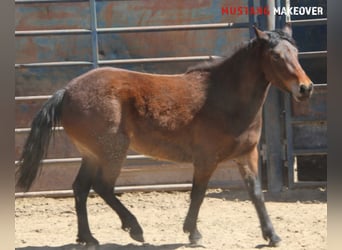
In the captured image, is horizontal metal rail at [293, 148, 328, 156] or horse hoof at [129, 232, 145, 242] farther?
horizontal metal rail at [293, 148, 328, 156]

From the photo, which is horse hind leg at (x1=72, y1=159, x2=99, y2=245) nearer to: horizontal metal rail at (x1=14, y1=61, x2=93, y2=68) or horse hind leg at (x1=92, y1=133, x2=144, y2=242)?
horse hind leg at (x1=92, y1=133, x2=144, y2=242)

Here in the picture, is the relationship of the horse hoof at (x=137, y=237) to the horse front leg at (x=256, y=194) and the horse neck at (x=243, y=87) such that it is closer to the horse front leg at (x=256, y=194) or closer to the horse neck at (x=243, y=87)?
the horse front leg at (x=256, y=194)

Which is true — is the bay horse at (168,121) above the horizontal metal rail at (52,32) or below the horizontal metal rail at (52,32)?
below

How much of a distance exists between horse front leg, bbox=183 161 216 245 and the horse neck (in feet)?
1.68

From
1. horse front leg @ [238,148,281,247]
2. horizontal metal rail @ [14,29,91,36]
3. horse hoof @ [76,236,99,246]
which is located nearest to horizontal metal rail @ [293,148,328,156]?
horse front leg @ [238,148,281,247]

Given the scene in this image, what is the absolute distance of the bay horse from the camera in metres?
5.05

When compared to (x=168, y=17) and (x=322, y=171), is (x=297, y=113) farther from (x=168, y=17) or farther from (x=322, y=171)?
(x=168, y=17)

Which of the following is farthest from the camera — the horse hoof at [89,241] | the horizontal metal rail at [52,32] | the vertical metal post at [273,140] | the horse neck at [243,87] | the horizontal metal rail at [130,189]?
the vertical metal post at [273,140]

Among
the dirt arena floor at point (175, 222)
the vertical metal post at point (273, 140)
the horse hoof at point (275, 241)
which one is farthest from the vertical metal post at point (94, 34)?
the horse hoof at point (275, 241)

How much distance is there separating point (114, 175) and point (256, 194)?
4.02ft

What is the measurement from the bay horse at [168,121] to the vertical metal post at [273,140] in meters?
1.70

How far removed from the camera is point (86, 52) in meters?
7.06

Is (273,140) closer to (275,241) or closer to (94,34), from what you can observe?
(275,241)

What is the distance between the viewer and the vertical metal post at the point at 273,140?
22.8 ft
